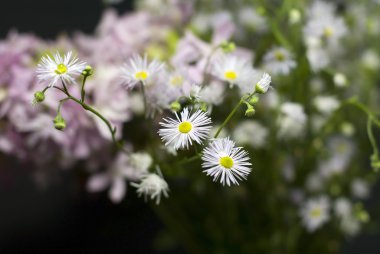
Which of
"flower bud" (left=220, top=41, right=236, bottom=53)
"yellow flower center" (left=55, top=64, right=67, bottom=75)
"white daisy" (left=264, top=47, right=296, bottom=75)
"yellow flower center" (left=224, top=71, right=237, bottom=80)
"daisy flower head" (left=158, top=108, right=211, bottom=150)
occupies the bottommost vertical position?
"daisy flower head" (left=158, top=108, right=211, bottom=150)

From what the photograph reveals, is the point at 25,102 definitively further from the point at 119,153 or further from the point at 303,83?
the point at 303,83

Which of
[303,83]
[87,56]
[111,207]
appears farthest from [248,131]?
[111,207]

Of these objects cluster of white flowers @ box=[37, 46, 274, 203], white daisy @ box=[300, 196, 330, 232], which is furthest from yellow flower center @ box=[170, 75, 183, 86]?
white daisy @ box=[300, 196, 330, 232]

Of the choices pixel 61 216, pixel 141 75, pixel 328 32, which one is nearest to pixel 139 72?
pixel 141 75

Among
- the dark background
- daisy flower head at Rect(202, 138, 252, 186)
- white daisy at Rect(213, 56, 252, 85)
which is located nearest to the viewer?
daisy flower head at Rect(202, 138, 252, 186)

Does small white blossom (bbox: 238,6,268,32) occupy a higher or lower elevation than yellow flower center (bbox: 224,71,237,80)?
higher

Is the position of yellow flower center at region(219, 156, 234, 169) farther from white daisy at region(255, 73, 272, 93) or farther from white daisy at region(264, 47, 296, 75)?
white daisy at region(264, 47, 296, 75)
